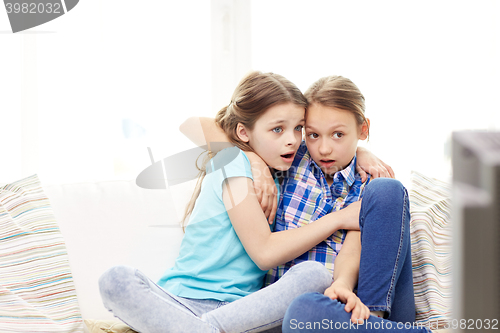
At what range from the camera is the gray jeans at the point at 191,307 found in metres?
0.80

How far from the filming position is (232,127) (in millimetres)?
1104

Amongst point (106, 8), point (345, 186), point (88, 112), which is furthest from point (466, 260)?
point (106, 8)

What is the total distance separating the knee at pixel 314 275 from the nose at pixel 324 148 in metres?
0.28

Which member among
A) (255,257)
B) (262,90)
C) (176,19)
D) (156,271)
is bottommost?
(156,271)

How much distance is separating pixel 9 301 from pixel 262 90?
801mm

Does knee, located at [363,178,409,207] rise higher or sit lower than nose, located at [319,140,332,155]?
lower

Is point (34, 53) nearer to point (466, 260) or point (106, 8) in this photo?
point (106, 8)

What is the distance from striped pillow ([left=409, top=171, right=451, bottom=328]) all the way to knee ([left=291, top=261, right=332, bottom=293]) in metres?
0.28

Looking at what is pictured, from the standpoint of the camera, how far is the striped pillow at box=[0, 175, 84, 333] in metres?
0.99

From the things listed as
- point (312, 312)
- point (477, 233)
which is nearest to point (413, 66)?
point (312, 312)

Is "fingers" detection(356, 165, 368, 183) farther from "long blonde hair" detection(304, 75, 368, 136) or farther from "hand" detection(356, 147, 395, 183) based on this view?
"long blonde hair" detection(304, 75, 368, 136)

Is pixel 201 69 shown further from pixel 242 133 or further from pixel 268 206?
pixel 268 206

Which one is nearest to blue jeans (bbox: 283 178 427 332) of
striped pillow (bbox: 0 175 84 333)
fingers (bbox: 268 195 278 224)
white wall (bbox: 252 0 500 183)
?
fingers (bbox: 268 195 278 224)

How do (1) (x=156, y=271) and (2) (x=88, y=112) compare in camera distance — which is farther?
(2) (x=88, y=112)
